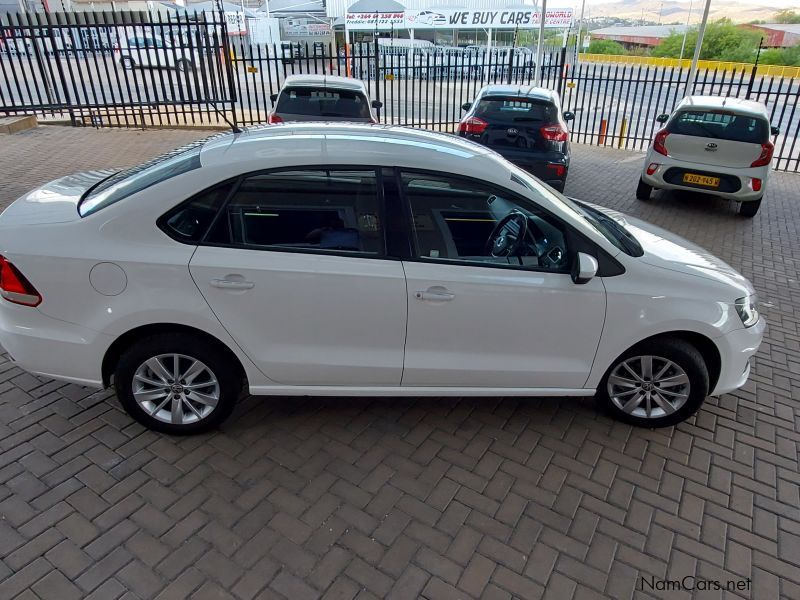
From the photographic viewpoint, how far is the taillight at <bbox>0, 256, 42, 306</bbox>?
2771 millimetres

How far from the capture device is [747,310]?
3.27 m

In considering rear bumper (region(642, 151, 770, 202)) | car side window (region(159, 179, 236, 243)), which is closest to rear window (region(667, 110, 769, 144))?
rear bumper (region(642, 151, 770, 202))

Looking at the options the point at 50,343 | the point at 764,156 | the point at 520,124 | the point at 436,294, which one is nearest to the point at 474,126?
the point at 520,124

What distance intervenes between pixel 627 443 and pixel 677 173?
6297 mm

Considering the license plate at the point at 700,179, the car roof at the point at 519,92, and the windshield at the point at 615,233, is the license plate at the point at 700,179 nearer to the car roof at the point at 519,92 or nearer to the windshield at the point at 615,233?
the car roof at the point at 519,92

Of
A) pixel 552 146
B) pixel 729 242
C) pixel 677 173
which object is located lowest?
pixel 729 242

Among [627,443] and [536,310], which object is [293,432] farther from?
[627,443]

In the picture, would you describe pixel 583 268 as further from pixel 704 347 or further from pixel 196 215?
pixel 196 215

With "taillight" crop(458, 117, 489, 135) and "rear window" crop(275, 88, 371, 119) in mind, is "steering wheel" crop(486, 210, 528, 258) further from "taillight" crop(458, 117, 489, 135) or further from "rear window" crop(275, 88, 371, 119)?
"rear window" crop(275, 88, 371, 119)

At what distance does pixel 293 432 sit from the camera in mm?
3258

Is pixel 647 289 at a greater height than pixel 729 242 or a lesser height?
greater

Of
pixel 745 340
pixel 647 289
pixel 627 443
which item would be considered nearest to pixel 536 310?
pixel 647 289

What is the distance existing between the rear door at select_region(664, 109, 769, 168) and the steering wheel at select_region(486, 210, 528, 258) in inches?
248

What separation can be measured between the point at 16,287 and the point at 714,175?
8652 millimetres
